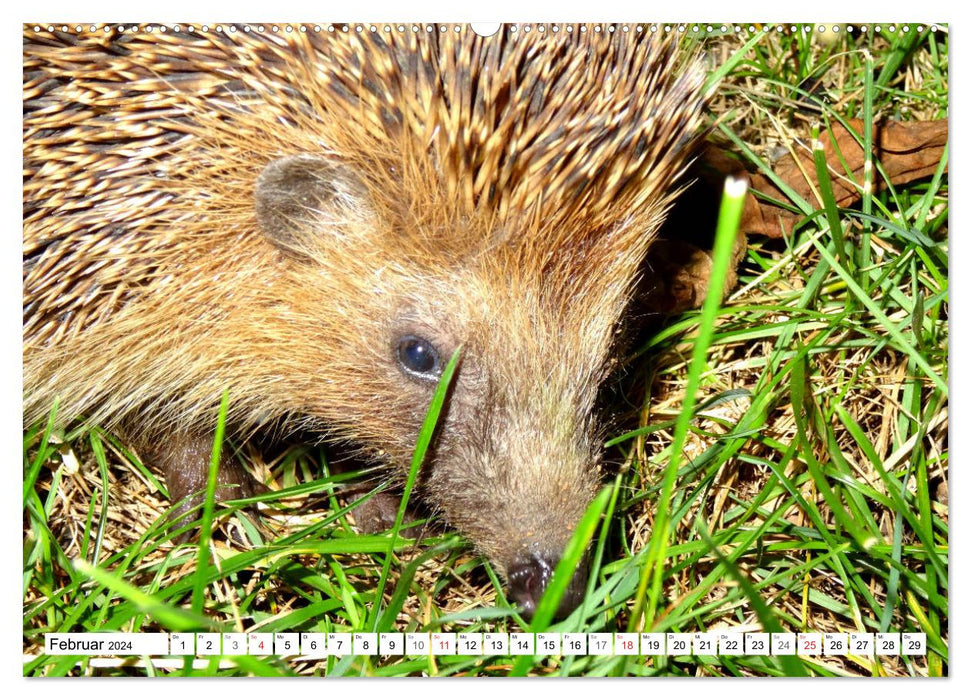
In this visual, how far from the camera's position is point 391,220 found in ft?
7.47

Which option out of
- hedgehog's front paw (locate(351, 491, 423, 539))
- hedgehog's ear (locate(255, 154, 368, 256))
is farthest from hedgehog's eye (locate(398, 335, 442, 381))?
hedgehog's front paw (locate(351, 491, 423, 539))

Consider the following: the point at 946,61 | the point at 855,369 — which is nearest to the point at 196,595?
the point at 855,369

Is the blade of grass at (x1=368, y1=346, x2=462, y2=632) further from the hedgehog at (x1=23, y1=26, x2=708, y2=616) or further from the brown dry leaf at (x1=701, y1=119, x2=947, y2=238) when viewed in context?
the brown dry leaf at (x1=701, y1=119, x2=947, y2=238)

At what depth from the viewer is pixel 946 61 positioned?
249 centimetres

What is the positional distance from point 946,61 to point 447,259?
58.0 inches

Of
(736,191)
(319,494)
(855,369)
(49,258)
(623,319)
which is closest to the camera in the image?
(736,191)

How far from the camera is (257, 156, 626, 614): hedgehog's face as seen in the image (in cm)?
219

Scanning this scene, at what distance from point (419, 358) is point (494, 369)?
200mm

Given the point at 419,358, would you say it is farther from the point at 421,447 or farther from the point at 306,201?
the point at 306,201

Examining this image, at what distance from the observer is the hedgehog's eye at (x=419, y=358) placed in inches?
89.7

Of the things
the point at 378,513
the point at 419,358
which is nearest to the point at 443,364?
the point at 419,358

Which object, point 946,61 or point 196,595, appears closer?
point 196,595

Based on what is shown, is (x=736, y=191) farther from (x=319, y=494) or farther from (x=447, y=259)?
(x=319, y=494)

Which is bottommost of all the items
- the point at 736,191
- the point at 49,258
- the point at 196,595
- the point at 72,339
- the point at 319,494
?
the point at 319,494
